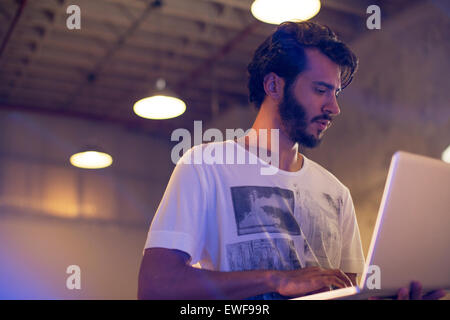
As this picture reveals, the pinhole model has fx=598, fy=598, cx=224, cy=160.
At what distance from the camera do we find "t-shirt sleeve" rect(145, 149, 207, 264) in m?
1.53

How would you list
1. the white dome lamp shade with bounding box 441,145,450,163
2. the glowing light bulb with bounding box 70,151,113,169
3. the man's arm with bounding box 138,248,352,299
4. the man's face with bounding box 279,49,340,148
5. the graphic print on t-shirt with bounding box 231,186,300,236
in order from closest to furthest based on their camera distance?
the man's arm with bounding box 138,248,352,299 < the graphic print on t-shirt with bounding box 231,186,300,236 < the man's face with bounding box 279,49,340,148 < the white dome lamp shade with bounding box 441,145,450,163 < the glowing light bulb with bounding box 70,151,113,169

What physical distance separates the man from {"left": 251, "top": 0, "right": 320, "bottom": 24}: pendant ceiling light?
2.26 m

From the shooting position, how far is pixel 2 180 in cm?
839

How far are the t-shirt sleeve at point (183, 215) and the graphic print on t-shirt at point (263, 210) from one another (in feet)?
0.37

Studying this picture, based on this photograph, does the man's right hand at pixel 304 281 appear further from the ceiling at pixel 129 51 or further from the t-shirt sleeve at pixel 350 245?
the ceiling at pixel 129 51

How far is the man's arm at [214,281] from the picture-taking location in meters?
1.45

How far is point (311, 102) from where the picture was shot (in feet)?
6.20

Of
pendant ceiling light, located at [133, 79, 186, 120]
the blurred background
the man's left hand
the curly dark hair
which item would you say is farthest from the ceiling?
the man's left hand

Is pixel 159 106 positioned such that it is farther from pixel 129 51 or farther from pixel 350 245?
pixel 350 245

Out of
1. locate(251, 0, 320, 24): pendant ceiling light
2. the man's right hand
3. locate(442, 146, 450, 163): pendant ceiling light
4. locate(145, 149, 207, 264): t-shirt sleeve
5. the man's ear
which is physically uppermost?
locate(251, 0, 320, 24): pendant ceiling light

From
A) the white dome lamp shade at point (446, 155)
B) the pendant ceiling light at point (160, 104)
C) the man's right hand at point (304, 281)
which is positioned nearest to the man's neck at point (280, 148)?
the man's right hand at point (304, 281)

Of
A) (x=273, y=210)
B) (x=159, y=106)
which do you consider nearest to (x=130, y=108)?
(x=159, y=106)

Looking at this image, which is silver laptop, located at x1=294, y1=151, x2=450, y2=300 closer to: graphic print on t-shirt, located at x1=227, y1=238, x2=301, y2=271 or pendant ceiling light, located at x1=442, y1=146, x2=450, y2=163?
graphic print on t-shirt, located at x1=227, y1=238, x2=301, y2=271
